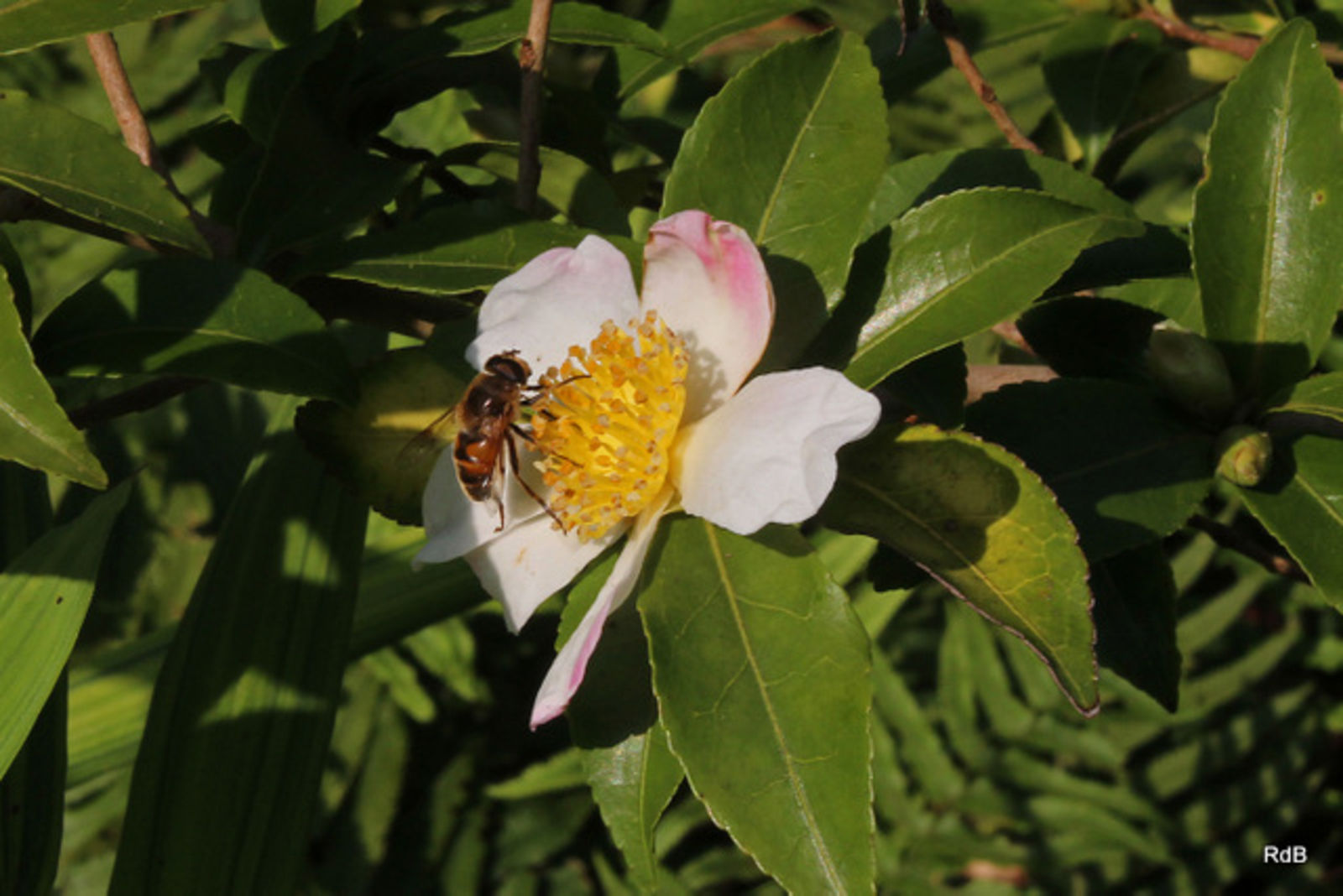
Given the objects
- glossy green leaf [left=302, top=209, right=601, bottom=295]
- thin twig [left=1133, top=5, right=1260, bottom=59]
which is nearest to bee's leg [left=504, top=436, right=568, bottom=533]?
glossy green leaf [left=302, top=209, right=601, bottom=295]

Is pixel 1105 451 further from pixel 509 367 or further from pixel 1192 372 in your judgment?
pixel 509 367

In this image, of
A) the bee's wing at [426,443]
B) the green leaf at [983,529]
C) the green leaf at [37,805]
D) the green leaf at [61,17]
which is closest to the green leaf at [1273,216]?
the green leaf at [983,529]

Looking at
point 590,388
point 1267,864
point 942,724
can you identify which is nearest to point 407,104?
point 590,388

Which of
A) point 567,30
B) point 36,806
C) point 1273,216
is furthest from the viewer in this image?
point 36,806

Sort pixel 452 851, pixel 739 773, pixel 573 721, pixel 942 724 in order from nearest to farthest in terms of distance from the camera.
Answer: pixel 739 773
pixel 573 721
pixel 942 724
pixel 452 851

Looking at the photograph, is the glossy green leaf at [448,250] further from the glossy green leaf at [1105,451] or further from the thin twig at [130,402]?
the glossy green leaf at [1105,451]

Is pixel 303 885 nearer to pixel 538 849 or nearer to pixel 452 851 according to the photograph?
pixel 452 851

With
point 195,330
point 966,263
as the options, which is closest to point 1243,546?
point 966,263
